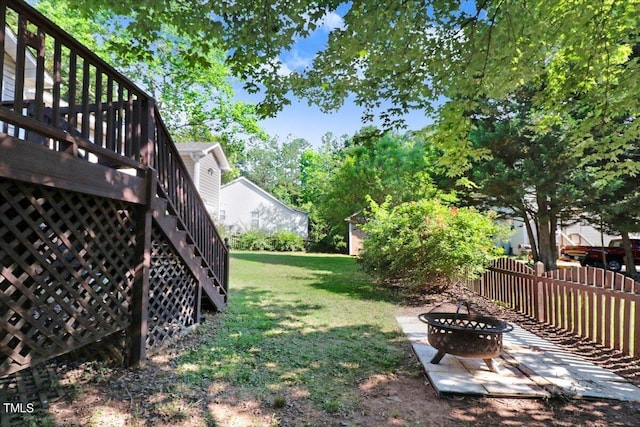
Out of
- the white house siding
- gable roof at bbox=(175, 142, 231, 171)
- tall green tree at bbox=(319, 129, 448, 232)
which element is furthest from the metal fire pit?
the white house siding

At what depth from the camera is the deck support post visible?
3.58 metres

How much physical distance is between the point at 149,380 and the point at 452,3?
4979 mm

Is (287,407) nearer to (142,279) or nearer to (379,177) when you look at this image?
(142,279)

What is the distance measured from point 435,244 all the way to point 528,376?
12.9ft

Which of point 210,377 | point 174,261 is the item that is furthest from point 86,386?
point 174,261

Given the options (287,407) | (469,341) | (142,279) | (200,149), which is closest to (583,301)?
(469,341)

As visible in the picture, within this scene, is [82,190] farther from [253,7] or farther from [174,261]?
[253,7]

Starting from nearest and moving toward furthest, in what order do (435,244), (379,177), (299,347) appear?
1. (299,347)
2. (435,244)
3. (379,177)

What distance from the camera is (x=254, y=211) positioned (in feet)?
89.7

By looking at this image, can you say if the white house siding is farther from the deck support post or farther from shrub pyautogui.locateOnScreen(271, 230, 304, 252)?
the deck support post

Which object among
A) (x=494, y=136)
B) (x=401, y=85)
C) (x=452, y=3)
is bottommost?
(x=401, y=85)

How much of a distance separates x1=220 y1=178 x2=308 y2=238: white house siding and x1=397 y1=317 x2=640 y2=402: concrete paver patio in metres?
23.5

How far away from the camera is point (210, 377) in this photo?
344 cm

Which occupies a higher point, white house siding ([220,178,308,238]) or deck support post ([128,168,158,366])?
white house siding ([220,178,308,238])
